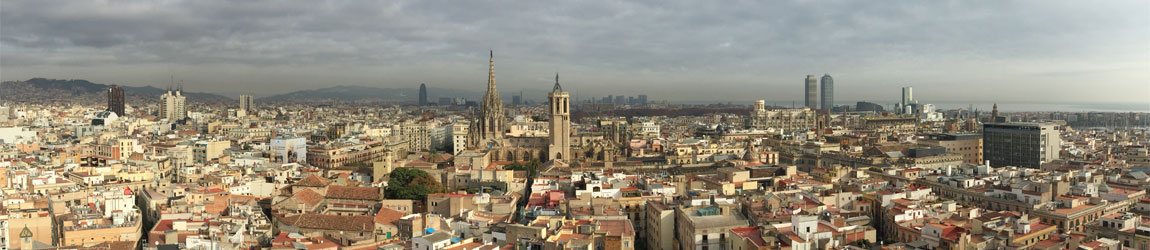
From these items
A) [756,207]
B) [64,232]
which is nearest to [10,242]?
[64,232]

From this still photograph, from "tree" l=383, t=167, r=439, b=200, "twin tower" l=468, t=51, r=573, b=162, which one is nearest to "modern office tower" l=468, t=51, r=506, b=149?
"twin tower" l=468, t=51, r=573, b=162

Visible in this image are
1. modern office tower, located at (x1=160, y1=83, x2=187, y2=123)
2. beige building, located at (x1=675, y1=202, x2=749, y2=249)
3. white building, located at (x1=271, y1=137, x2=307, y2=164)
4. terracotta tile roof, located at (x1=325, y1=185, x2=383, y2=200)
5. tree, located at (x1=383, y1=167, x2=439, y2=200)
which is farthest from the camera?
modern office tower, located at (x1=160, y1=83, x2=187, y2=123)

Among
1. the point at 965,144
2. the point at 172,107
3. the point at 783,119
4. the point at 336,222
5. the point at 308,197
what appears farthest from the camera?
the point at 172,107

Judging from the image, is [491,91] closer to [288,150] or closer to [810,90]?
[288,150]

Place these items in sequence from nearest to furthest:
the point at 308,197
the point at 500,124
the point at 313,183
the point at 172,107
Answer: the point at 308,197
the point at 313,183
the point at 500,124
the point at 172,107

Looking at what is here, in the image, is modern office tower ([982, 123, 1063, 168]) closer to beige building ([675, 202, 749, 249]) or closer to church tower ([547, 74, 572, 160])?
church tower ([547, 74, 572, 160])

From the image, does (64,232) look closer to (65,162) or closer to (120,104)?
(65,162)

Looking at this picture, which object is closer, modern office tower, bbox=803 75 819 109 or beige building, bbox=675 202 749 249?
beige building, bbox=675 202 749 249

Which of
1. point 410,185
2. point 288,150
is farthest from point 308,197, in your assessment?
point 288,150
